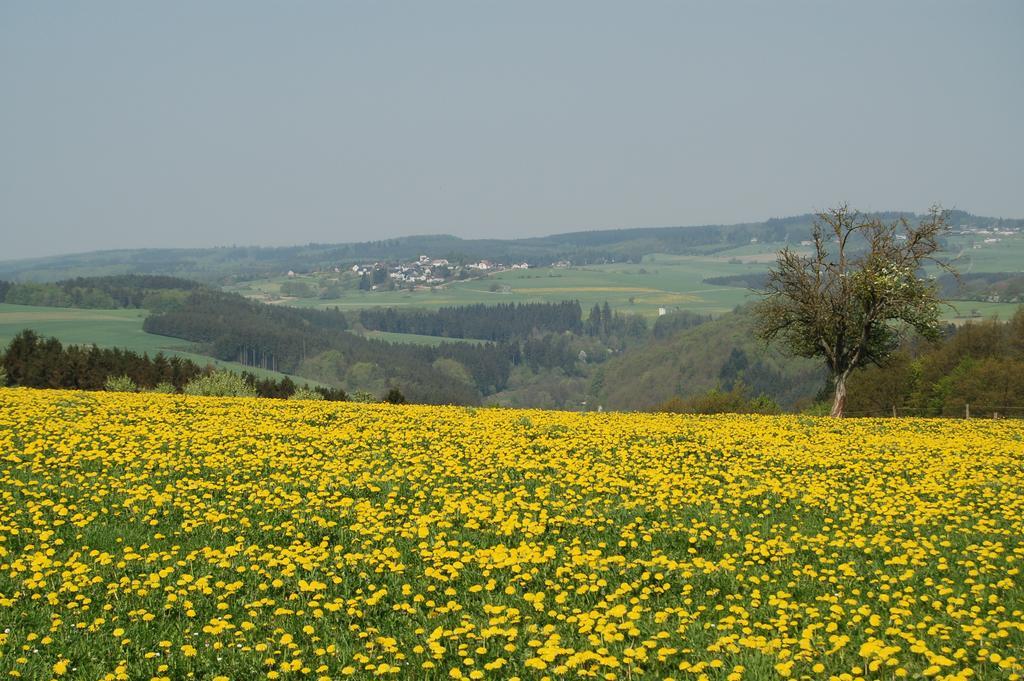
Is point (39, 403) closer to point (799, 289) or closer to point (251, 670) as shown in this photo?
point (251, 670)

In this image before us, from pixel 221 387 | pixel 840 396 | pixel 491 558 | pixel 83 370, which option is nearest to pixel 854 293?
pixel 840 396

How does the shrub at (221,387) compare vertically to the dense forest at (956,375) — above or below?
above

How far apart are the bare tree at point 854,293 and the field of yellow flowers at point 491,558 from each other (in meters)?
25.1

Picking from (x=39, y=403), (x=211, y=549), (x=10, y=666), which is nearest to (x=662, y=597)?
(x=211, y=549)

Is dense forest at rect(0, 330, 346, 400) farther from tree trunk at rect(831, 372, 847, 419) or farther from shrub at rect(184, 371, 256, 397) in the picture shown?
tree trunk at rect(831, 372, 847, 419)

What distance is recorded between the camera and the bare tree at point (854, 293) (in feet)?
152

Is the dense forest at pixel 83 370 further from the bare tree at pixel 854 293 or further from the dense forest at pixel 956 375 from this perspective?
the dense forest at pixel 956 375

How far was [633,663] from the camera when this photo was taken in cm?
966

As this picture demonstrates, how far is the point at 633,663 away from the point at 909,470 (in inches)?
526

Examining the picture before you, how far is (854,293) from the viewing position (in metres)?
46.8

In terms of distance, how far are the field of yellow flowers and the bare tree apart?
82.3ft

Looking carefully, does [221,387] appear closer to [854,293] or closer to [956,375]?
[854,293]

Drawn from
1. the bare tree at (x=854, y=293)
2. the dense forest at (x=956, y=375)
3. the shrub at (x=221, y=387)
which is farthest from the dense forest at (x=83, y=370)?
the dense forest at (x=956, y=375)

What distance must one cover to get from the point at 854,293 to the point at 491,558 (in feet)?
127
